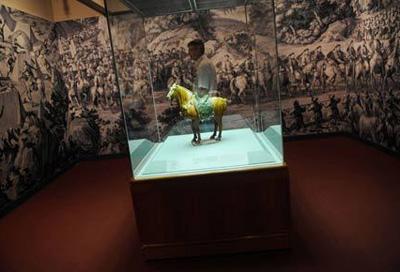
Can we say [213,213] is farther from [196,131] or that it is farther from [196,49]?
[196,49]

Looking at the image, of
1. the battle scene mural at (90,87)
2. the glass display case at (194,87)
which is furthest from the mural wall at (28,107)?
the glass display case at (194,87)

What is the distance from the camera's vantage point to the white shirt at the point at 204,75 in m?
3.32

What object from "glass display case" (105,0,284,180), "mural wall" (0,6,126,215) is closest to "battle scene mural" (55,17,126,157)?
"mural wall" (0,6,126,215)

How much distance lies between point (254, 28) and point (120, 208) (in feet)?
7.87

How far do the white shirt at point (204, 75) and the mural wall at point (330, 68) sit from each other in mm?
2861

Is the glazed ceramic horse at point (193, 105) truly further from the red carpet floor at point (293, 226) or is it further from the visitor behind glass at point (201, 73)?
the red carpet floor at point (293, 226)

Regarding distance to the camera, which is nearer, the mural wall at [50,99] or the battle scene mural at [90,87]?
the mural wall at [50,99]

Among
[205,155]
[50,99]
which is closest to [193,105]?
[205,155]

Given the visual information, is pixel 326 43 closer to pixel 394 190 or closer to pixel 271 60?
pixel 394 190

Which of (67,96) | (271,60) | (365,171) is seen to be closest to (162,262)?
(271,60)

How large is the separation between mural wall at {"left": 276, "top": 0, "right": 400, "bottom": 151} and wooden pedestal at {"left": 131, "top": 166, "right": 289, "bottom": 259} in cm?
320

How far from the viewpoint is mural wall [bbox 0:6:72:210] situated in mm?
4305

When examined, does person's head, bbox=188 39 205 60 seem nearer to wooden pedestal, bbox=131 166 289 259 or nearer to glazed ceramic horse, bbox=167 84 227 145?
glazed ceramic horse, bbox=167 84 227 145

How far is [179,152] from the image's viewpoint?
3109mm
